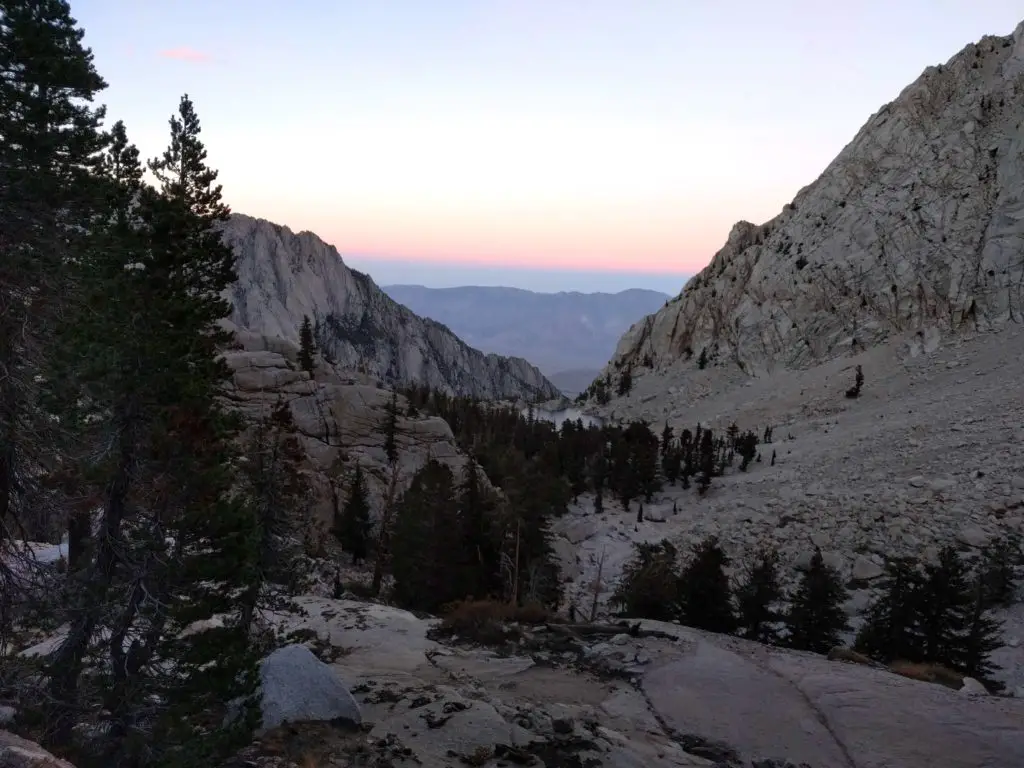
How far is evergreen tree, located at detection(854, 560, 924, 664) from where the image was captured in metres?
25.0

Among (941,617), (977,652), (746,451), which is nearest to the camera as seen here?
(977,652)

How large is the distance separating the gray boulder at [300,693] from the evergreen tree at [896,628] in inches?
927

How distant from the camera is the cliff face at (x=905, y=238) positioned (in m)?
85.4

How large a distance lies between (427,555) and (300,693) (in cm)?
1865

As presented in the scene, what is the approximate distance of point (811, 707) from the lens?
16688mm

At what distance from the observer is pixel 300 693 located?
13008 millimetres

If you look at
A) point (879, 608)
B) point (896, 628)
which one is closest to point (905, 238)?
point (879, 608)

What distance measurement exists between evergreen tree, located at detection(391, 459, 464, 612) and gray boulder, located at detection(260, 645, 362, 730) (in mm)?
17612

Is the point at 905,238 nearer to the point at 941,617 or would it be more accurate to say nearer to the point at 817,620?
the point at 941,617

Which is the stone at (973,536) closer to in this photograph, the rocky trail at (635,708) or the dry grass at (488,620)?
the rocky trail at (635,708)

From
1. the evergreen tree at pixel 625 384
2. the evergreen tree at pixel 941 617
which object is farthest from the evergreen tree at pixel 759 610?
the evergreen tree at pixel 625 384

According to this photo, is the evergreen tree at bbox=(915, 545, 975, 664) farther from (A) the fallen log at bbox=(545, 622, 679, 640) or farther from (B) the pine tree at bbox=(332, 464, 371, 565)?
(B) the pine tree at bbox=(332, 464, 371, 565)

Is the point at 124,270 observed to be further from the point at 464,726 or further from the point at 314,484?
the point at 314,484

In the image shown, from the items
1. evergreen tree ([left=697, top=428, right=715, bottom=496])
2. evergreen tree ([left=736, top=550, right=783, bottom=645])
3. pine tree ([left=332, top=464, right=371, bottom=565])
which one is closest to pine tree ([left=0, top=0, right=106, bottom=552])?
evergreen tree ([left=736, top=550, right=783, bottom=645])
